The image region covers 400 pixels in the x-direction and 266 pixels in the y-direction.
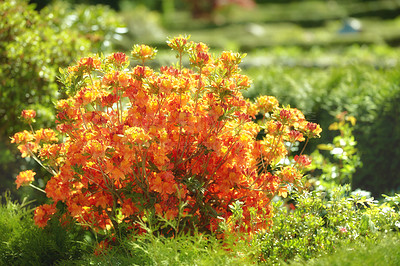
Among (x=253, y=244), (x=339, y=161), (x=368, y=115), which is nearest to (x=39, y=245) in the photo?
(x=253, y=244)

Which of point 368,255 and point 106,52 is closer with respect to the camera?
point 368,255

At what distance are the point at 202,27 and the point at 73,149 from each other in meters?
20.4

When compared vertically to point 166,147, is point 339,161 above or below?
below

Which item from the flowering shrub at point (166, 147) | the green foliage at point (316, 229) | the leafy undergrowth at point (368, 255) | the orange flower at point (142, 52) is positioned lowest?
the green foliage at point (316, 229)

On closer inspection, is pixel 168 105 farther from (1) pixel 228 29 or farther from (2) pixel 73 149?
(1) pixel 228 29

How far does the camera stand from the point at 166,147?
2240 mm

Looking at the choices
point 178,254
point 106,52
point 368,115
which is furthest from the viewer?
point 106,52

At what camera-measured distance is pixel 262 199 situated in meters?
2.62

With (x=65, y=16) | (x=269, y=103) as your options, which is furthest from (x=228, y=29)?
(x=269, y=103)

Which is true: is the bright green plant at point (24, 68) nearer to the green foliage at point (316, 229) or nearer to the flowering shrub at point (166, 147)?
the flowering shrub at point (166, 147)

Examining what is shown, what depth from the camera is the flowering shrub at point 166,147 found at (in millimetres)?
2248

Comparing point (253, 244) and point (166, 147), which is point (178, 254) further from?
point (166, 147)

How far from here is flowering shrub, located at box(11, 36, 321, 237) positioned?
2.25 meters

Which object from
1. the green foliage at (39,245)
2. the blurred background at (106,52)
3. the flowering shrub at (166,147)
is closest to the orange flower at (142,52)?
the flowering shrub at (166,147)
